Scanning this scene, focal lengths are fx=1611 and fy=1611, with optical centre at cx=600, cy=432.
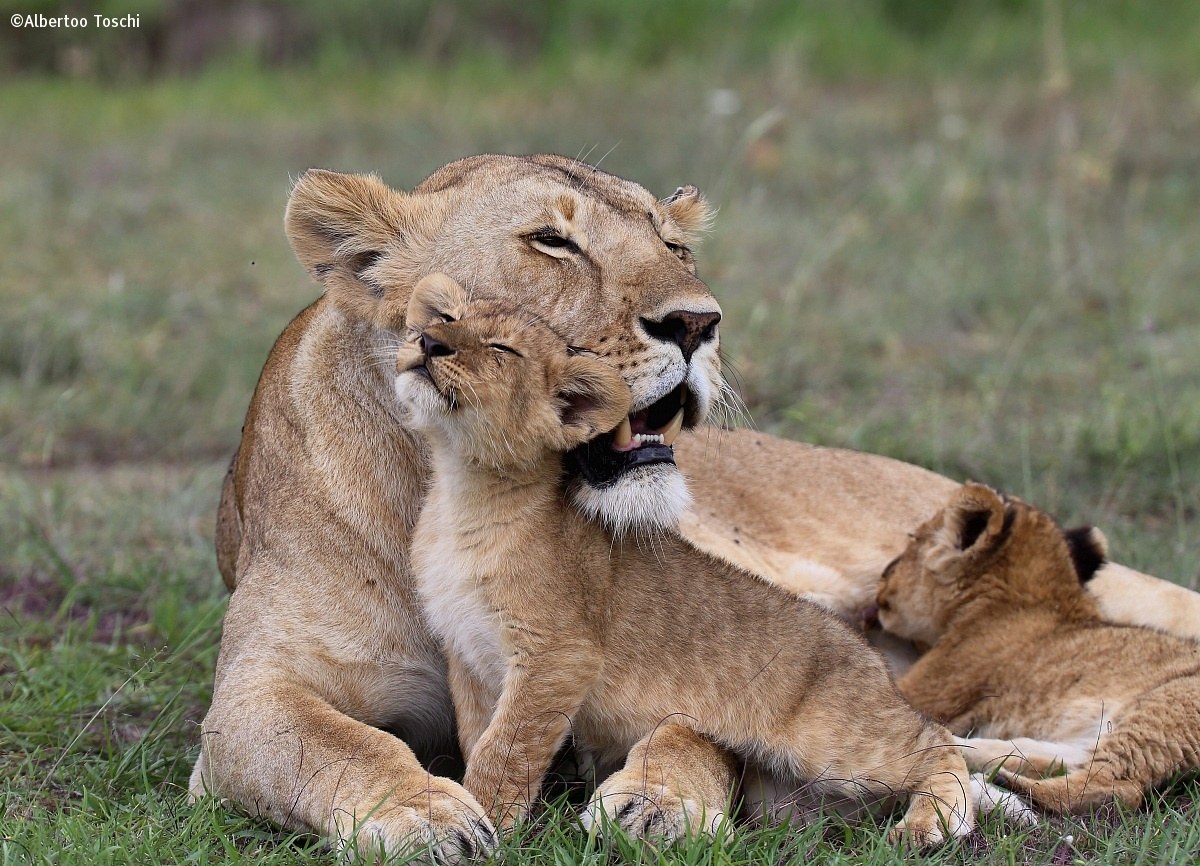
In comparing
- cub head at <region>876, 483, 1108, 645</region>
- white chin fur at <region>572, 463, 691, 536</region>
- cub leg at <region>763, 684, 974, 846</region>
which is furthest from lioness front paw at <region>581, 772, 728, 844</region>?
cub head at <region>876, 483, 1108, 645</region>

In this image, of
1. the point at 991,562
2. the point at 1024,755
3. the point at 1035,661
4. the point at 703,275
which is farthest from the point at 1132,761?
the point at 703,275

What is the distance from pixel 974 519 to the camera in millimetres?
3889

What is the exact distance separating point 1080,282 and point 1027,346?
33.2 inches

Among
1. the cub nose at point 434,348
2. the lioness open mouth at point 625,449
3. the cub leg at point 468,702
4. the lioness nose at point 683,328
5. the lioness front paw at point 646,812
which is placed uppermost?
the cub nose at point 434,348

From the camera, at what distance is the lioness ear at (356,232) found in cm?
342

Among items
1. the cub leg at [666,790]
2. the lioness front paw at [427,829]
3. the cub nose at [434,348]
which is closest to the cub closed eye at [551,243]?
the cub nose at [434,348]

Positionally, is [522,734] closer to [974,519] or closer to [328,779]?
[328,779]

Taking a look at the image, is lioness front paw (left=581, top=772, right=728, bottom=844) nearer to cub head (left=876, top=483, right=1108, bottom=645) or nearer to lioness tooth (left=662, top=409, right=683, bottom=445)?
lioness tooth (left=662, top=409, right=683, bottom=445)

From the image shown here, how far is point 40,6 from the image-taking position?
42.1 ft

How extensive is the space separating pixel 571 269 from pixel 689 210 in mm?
792

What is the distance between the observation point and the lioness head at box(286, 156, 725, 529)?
3.02m

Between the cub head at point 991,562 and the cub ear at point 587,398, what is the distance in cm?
130

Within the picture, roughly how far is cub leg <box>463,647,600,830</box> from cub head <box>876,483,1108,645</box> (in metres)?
1.34

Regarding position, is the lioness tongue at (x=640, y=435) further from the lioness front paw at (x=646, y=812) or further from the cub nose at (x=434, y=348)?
the lioness front paw at (x=646, y=812)
